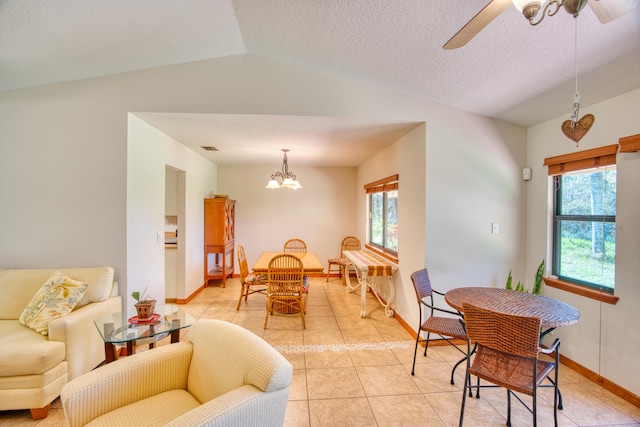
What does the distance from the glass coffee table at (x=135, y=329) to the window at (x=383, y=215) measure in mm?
2748

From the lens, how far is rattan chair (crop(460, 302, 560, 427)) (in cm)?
158

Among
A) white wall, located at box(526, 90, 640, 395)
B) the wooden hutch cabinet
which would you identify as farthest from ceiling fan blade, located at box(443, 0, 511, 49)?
the wooden hutch cabinet

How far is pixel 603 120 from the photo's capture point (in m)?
2.27

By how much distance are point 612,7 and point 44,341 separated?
356cm

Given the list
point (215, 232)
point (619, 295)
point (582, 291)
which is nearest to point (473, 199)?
point (582, 291)

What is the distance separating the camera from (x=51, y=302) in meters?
2.14

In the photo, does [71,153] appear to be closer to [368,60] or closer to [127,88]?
[127,88]

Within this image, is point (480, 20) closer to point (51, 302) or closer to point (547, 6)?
point (547, 6)

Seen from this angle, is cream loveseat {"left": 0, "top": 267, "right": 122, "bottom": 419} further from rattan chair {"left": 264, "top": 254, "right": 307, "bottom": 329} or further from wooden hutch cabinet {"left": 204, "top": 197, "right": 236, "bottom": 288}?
wooden hutch cabinet {"left": 204, "top": 197, "right": 236, "bottom": 288}

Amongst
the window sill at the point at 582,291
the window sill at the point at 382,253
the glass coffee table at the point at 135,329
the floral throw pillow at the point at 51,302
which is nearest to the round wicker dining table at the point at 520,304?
the window sill at the point at 582,291

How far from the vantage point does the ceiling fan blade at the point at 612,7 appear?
1.08 m

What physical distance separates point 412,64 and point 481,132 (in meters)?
1.16

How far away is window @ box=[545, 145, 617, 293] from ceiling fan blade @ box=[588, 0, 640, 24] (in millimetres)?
1531

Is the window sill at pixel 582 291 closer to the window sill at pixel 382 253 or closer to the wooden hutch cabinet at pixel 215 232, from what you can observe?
the window sill at pixel 382 253
